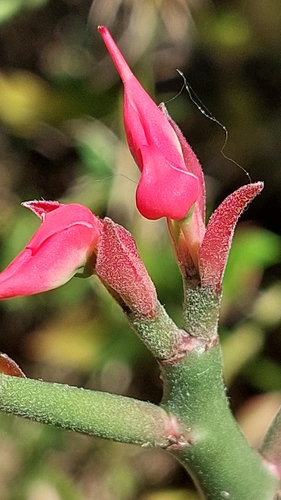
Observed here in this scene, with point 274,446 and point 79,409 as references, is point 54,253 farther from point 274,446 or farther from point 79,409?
point 274,446

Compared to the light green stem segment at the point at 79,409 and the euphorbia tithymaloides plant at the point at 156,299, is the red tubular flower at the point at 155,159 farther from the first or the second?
the light green stem segment at the point at 79,409

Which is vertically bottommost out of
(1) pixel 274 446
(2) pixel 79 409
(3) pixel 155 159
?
(1) pixel 274 446

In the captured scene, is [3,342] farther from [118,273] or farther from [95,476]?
[118,273]

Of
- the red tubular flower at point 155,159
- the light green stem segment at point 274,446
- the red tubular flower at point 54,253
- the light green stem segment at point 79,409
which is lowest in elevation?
the light green stem segment at point 274,446

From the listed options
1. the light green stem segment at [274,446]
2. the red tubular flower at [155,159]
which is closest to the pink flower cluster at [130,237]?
the red tubular flower at [155,159]

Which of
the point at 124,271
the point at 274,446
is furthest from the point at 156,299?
the point at 274,446
